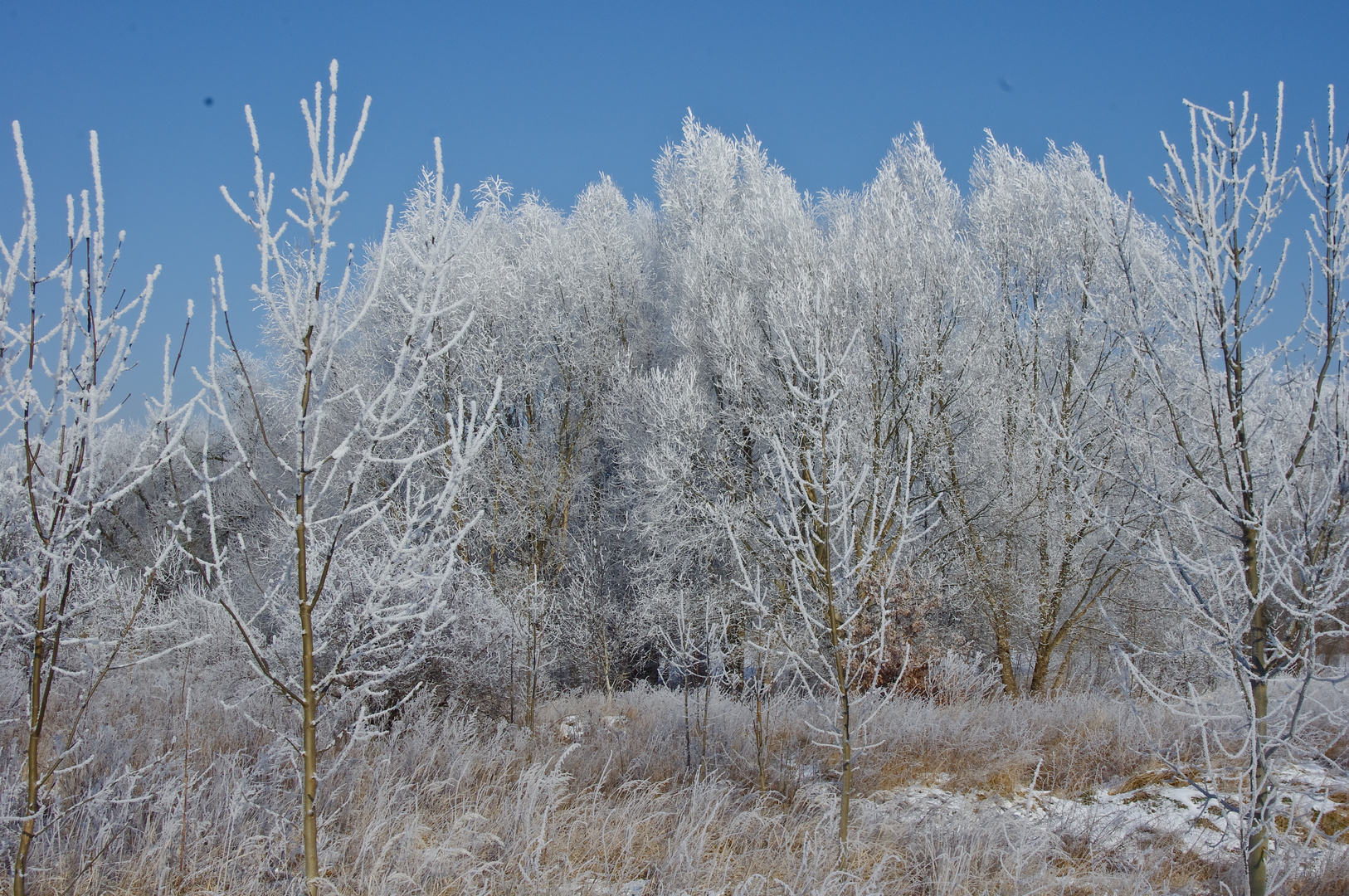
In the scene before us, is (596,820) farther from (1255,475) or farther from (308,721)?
(1255,475)

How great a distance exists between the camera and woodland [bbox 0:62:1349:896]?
2598 millimetres

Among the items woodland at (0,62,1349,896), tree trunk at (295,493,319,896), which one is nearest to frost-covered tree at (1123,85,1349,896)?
woodland at (0,62,1349,896)

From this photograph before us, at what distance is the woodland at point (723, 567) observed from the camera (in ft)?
8.52

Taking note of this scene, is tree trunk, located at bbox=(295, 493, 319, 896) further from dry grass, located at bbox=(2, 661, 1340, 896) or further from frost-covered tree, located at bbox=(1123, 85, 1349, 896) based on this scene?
frost-covered tree, located at bbox=(1123, 85, 1349, 896)

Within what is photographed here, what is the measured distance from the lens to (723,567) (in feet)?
38.8

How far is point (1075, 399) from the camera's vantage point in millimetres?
9711

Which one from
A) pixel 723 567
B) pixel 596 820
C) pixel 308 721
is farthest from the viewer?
pixel 723 567

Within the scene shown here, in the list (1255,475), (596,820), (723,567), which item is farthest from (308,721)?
(723,567)

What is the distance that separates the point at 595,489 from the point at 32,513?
1206 cm

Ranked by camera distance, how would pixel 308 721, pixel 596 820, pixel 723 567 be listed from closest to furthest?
pixel 308 721 → pixel 596 820 → pixel 723 567

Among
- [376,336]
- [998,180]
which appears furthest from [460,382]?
[998,180]

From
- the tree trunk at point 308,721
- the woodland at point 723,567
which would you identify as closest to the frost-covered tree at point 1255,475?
the woodland at point 723,567

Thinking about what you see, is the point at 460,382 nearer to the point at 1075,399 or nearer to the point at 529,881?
the point at 1075,399

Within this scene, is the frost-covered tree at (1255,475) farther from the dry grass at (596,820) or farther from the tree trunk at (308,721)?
→ the tree trunk at (308,721)
